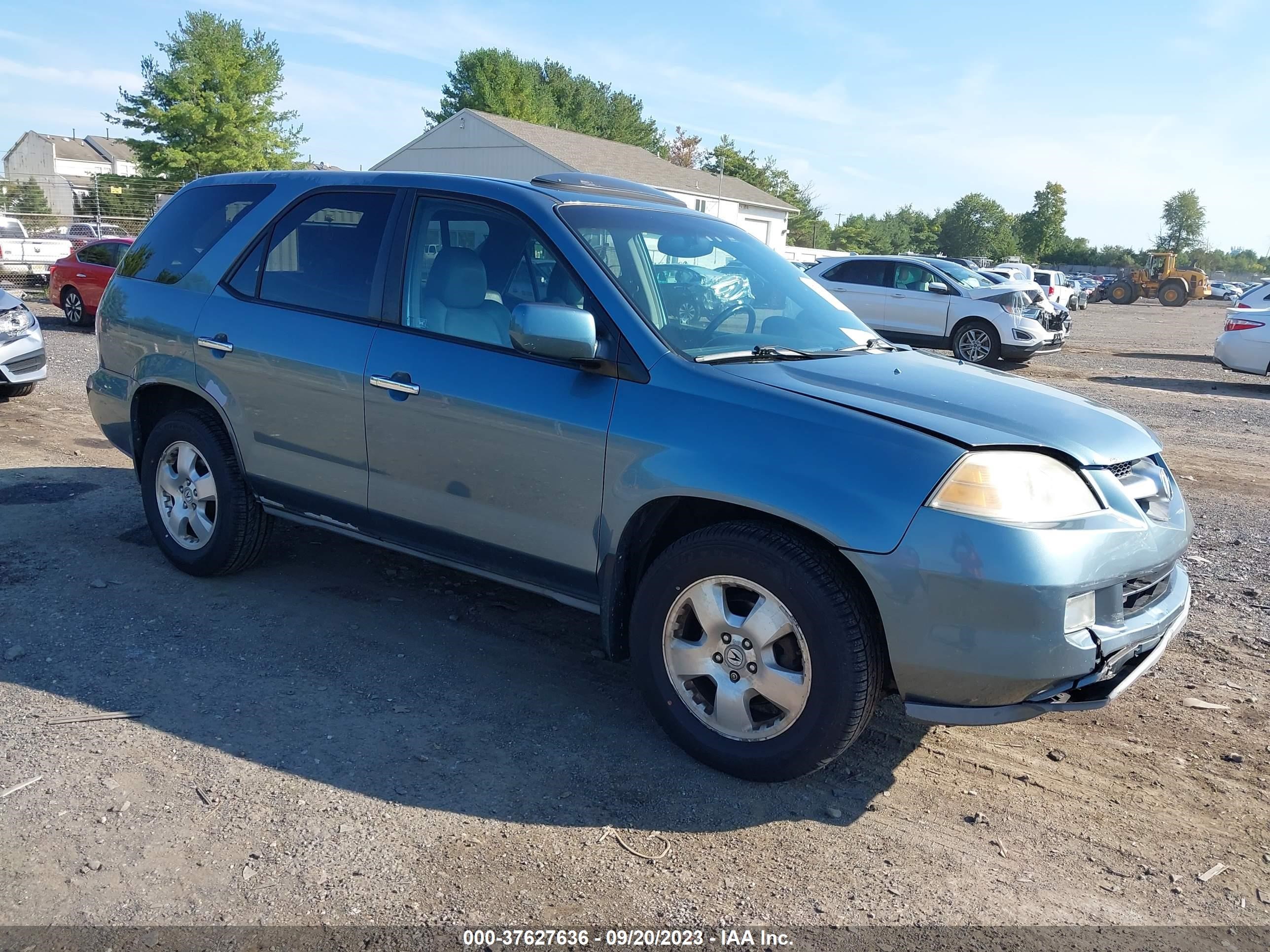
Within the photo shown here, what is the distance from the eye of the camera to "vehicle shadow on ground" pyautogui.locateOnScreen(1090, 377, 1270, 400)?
14.4m

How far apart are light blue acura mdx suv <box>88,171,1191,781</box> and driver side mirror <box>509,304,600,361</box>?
0.01 metres

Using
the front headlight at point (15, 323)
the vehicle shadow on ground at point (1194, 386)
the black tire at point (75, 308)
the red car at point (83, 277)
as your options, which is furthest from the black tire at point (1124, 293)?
the front headlight at point (15, 323)

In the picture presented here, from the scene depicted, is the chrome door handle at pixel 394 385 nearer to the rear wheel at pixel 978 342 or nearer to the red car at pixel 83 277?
the rear wheel at pixel 978 342

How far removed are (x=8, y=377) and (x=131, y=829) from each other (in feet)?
25.1

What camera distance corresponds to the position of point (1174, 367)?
18.3 m

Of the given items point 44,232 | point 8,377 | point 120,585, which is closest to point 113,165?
point 44,232

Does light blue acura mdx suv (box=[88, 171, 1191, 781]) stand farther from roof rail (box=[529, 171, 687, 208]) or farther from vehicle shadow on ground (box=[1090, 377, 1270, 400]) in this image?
vehicle shadow on ground (box=[1090, 377, 1270, 400])

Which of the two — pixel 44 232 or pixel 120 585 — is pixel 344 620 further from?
pixel 44 232

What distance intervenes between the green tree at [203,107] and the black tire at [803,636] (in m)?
42.4

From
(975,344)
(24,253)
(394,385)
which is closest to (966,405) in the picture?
(394,385)

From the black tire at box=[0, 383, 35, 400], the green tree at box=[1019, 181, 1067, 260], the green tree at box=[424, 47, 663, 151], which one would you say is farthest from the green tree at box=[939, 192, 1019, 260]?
the black tire at box=[0, 383, 35, 400]

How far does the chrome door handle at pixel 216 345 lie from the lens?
15.0 feet

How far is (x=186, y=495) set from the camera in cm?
493

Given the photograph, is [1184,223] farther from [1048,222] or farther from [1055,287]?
[1055,287]
